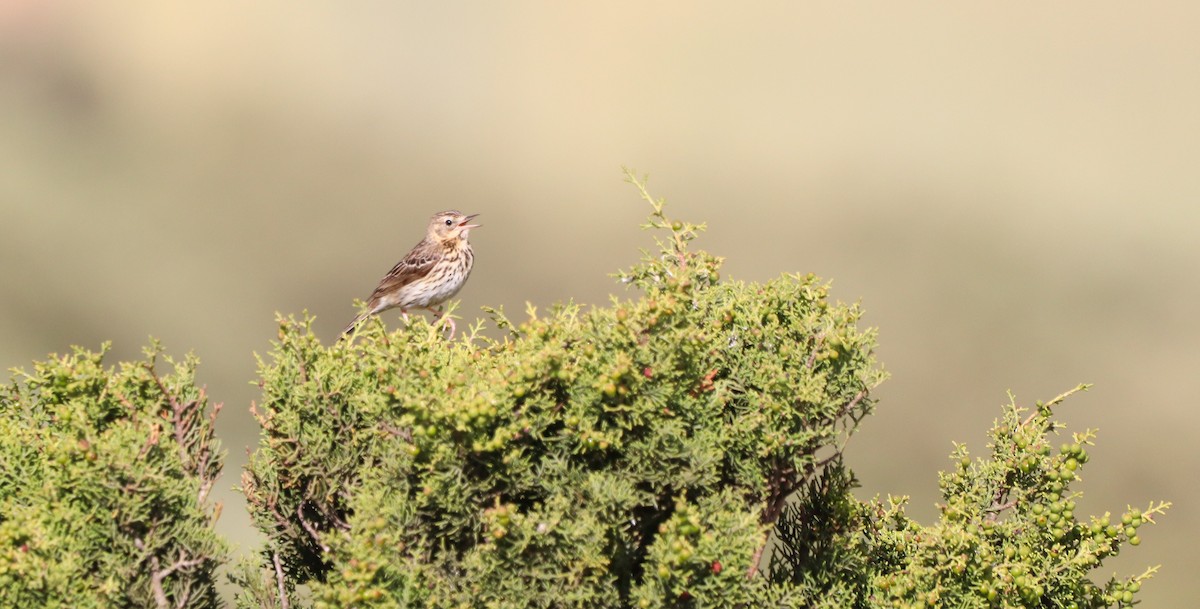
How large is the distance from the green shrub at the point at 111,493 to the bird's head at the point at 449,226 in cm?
673

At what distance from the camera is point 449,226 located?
12898mm

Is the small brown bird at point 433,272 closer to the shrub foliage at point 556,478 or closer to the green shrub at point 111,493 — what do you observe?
the shrub foliage at point 556,478

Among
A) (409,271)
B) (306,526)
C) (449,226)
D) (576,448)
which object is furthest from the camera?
(449,226)

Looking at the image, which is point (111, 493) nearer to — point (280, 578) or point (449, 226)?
point (280, 578)

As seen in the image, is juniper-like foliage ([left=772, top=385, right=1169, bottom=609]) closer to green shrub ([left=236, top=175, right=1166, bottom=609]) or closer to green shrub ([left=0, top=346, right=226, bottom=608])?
green shrub ([left=236, top=175, right=1166, bottom=609])

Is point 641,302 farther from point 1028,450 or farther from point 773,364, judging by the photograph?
point 1028,450

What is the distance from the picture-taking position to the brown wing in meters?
12.5

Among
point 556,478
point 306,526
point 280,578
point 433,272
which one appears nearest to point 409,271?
point 433,272

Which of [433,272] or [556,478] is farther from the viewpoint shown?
[433,272]

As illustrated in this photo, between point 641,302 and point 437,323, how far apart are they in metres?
1.60

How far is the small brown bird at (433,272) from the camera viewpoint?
12.4 metres

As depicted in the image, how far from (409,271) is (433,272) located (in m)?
0.29

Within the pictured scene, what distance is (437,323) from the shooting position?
20.9ft

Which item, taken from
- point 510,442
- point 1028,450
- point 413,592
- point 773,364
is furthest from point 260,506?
point 1028,450
